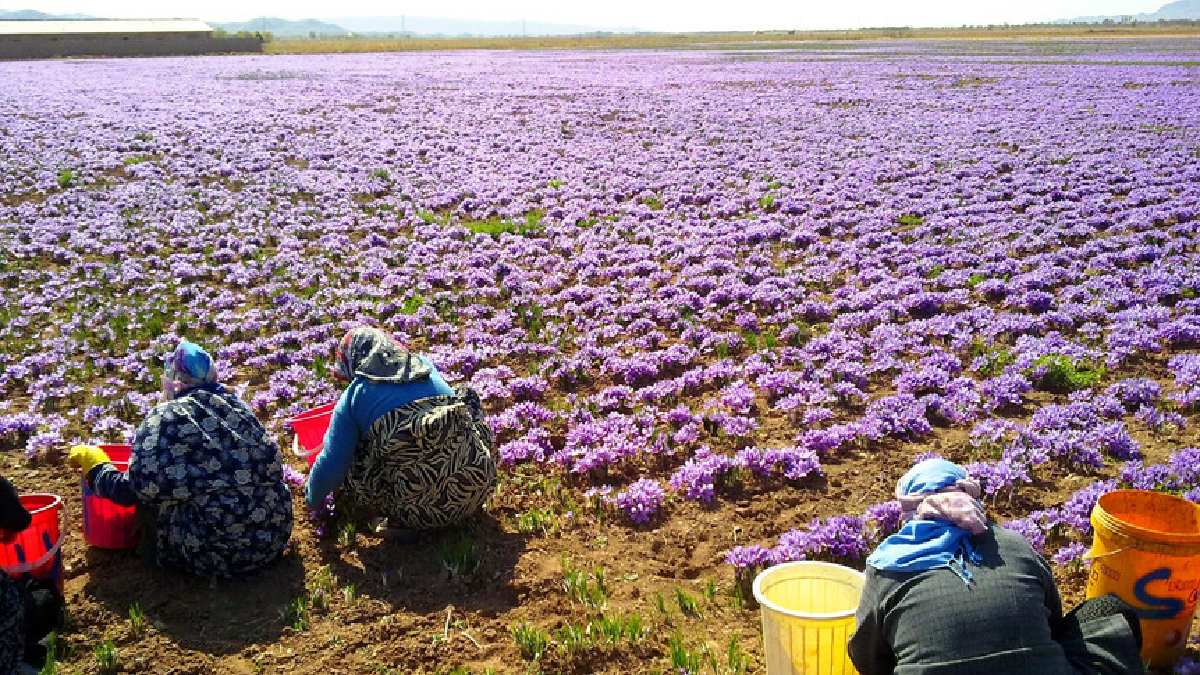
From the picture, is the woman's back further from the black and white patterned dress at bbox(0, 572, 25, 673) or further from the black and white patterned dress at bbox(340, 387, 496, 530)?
the black and white patterned dress at bbox(0, 572, 25, 673)

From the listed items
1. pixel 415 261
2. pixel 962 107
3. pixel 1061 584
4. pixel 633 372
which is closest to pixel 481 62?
pixel 962 107

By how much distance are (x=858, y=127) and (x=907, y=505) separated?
24468mm

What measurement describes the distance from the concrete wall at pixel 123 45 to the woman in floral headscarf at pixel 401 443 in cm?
8940

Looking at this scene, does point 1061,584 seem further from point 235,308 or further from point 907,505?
point 235,308

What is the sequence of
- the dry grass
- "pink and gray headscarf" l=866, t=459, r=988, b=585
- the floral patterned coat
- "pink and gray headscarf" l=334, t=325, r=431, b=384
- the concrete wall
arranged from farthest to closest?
the dry grass, the concrete wall, "pink and gray headscarf" l=334, t=325, r=431, b=384, the floral patterned coat, "pink and gray headscarf" l=866, t=459, r=988, b=585

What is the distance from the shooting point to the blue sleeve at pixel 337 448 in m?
6.11

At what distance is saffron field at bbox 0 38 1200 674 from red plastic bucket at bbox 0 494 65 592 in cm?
45

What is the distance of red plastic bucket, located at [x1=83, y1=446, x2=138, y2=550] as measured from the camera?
19.9ft

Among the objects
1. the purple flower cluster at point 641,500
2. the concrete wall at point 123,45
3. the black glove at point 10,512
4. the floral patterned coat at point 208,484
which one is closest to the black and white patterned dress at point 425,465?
the floral patterned coat at point 208,484

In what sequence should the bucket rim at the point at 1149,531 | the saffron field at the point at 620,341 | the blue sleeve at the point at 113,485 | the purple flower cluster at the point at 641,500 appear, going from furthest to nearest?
the purple flower cluster at the point at 641,500
the saffron field at the point at 620,341
the blue sleeve at the point at 113,485
the bucket rim at the point at 1149,531

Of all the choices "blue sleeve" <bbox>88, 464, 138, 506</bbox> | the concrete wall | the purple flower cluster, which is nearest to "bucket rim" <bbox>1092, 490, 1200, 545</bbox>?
the purple flower cluster

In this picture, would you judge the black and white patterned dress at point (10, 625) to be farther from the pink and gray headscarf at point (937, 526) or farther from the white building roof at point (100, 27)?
the white building roof at point (100, 27)

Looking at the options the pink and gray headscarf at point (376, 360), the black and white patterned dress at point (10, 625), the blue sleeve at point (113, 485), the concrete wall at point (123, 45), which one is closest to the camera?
the black and white patterned dress at point (10, 625)

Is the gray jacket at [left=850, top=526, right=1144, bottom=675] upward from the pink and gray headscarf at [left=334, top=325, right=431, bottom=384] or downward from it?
downward
